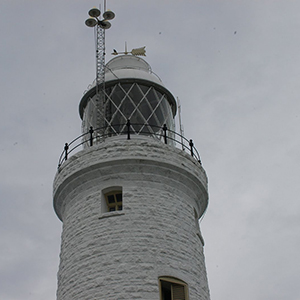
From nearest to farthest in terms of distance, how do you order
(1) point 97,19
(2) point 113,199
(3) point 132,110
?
(2) point 113,199, (3) point 132,110, (1) point 97,19

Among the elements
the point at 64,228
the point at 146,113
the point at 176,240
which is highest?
the point at 146,113

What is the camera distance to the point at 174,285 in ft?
→ 47.1

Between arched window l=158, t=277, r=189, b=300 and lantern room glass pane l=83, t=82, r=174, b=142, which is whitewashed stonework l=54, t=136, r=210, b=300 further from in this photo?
lantern room glass pane l=83, t=82, r=174, b=142

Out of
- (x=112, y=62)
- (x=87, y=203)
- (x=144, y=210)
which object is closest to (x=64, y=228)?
(x=87, y=203)

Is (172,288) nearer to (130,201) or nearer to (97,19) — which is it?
(130,201)

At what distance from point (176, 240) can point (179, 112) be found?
21.2 ft

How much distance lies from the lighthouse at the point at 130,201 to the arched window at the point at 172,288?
30mm

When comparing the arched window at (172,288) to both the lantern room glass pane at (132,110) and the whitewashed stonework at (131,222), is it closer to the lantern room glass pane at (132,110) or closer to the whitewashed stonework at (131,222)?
the whitewashed stonework at (131,222)

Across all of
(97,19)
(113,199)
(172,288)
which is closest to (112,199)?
(113,199)

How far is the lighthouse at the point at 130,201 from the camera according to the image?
14.3 m

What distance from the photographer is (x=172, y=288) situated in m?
14.3

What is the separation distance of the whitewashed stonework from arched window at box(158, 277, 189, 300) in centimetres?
19

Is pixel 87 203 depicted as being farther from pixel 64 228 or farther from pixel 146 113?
pixel 146 113

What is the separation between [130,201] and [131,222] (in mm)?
778
